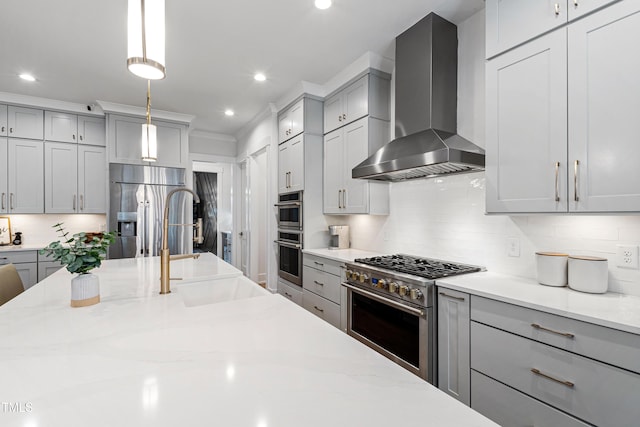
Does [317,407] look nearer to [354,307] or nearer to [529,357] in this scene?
[529,357]

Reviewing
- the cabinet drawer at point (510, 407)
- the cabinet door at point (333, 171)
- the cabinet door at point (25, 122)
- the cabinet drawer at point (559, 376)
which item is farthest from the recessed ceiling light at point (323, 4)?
the cabinet door at point (25, 122)

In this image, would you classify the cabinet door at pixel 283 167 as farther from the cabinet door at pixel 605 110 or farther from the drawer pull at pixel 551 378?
the drawer pull at pixel 551 378

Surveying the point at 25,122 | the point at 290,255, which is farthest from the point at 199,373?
the point at 25,122

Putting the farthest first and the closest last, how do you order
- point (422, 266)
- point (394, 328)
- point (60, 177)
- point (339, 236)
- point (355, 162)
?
point (60, 177)
point (339, 236)
point (355, 162)
point (422, 266)
point (394, 328)

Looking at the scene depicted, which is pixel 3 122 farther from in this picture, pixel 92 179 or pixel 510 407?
pixel 510 407

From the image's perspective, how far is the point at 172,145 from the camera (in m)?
4.37

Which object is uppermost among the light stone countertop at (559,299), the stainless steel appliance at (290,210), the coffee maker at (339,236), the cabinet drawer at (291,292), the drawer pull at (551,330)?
the stainless steel appliance at (290,210)

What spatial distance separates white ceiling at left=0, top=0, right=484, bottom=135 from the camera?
7.13 ft

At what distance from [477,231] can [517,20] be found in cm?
135

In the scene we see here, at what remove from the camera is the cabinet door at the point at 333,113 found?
3.24m

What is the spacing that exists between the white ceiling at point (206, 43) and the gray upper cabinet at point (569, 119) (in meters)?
0.84

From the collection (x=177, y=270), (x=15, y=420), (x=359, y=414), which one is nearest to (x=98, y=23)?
(x=177, y=270)

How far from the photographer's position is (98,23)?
231 centimetres

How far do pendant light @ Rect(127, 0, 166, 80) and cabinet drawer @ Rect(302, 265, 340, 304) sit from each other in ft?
7.32
